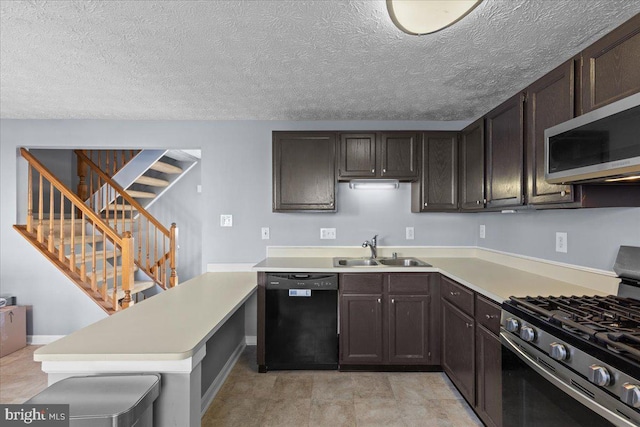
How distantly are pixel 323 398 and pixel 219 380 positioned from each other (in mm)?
829

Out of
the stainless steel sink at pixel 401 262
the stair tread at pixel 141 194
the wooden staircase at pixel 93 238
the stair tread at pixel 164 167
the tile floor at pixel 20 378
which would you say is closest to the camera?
the tile floor at pixel 20 378

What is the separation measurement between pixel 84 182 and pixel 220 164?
8.76 ft

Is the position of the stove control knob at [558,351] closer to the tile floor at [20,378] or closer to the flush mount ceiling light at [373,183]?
the flush mount ceiling light at [373,183]

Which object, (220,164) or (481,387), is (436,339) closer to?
(481,387)

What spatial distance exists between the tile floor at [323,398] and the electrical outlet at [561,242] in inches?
49.7

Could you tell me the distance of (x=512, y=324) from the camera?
165cm

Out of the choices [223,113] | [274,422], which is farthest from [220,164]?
[274,422]

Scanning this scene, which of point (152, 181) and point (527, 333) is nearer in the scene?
point (527, 333)

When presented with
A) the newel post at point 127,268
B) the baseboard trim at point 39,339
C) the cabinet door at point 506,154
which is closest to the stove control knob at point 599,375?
the cabinet door at point 506,154

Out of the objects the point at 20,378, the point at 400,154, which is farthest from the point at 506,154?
the point at 20,378

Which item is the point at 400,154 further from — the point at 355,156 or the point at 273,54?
the point at 273,54

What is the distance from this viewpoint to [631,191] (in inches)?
67.2

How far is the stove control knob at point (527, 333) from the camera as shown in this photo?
4.88ft

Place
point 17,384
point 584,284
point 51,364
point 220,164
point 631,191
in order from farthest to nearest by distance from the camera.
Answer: point 220,164
point 17,384
point 584,284
point 631,191
point 51,364
